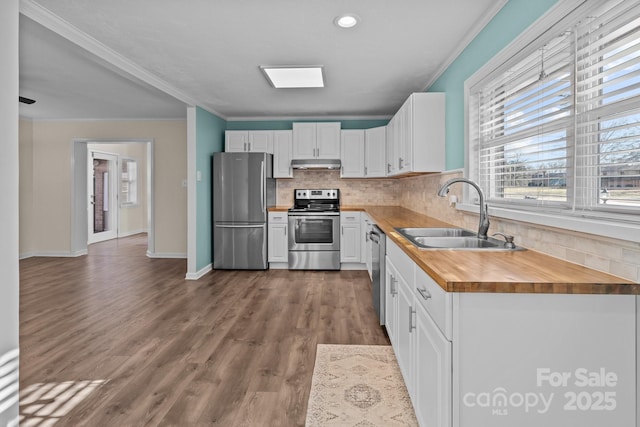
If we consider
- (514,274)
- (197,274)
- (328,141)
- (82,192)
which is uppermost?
(328,141)

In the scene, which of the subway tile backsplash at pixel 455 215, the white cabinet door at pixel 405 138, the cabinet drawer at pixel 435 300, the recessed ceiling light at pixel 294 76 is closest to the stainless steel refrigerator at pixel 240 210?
the subway tile backsplash at pixel 455 215

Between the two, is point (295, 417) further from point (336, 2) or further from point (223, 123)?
point (223, 123)

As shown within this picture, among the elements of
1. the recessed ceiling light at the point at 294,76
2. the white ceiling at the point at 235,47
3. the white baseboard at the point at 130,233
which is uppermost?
the white ceiling at the point at 235,47

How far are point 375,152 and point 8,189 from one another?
4390 mm

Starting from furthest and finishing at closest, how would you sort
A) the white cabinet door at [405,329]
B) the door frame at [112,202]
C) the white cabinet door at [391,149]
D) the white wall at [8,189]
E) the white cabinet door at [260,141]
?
the door frame at [112,202]
the white cabinet door at [260,141]
the white cabinet door at [391,149]
the white cabinet door at [405,329]
the white wall at [8,189]

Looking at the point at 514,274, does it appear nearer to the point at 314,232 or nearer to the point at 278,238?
the point at 314,232

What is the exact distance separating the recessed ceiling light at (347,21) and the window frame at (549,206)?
95cm

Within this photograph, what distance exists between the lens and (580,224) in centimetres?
145

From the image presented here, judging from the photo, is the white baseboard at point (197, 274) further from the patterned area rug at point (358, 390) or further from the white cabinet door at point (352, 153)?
the patterned area rug at point (358, 390)

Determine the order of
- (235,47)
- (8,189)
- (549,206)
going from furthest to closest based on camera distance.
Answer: (235,47) < (549,206) < (8,189)

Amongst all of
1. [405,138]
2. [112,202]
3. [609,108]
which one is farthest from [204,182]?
[112,202]

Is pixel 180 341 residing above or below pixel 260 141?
below

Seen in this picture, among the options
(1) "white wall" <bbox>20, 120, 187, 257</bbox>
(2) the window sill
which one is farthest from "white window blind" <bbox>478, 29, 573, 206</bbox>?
(1) "white wall" <bbox>20, 120, 187, 257</bbox>

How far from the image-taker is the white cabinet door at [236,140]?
5.53 m
